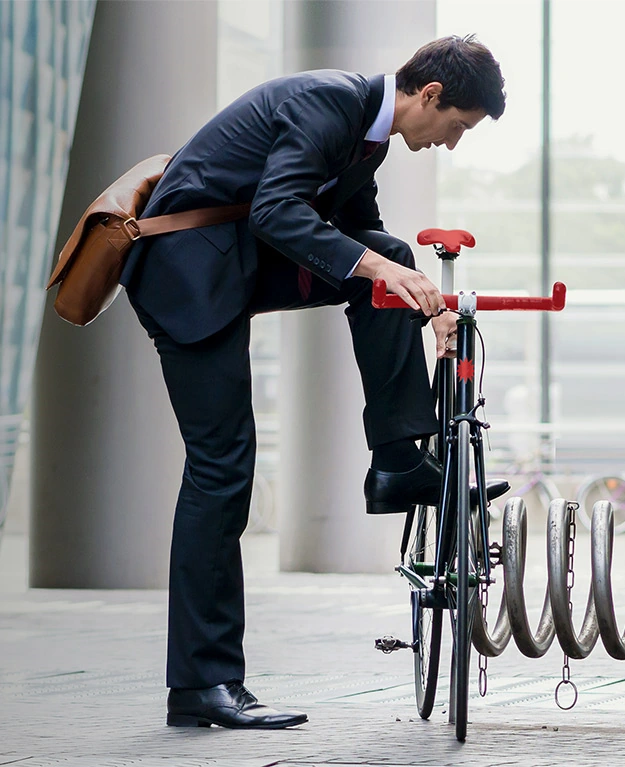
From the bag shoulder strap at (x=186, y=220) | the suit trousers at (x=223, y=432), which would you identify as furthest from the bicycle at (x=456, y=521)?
the bag shoulder strap at (x=186, y=220)

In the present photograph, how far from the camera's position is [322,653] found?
179 inches

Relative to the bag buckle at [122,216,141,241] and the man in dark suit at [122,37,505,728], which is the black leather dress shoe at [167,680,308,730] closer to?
the man in dark suit at [122,37,505,728]

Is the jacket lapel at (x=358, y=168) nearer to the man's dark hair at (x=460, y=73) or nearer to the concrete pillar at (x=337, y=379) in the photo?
the man's dark hair at (x=460, y=73)

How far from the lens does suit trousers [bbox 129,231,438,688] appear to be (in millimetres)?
3004

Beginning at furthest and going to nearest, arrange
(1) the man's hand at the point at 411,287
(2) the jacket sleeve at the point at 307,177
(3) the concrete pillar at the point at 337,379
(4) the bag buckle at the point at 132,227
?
1. (3) the concrete pillar at the point at 337,379
2. (4) the bag buckle at the point at 132,227
3. (2) the jacket sleeve at the point at 307,177
4. (1) the man's hand at the point at 411,287

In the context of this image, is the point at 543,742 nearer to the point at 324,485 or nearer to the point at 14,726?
the point at 14,726

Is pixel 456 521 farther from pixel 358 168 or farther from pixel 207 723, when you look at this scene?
pixel 358 168

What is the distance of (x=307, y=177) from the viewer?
111 inches

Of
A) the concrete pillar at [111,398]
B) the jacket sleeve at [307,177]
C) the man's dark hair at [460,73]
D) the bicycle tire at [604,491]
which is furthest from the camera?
the bicycle tire at [604,491]

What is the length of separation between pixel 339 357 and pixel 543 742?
4876 millimetres

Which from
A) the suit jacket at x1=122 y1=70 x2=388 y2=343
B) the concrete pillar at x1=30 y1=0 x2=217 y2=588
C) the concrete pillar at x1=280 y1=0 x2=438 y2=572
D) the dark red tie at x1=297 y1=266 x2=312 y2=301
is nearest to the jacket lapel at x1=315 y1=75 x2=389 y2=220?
the suit jacket at x1=122 y1=70 x2=388 y2=343

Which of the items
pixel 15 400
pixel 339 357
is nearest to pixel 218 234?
pixel 15 400

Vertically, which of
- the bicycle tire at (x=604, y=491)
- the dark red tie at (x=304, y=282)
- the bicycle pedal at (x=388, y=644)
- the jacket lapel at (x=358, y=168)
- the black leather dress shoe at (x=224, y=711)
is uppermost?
the jacket lapel at (x=358, y=168)

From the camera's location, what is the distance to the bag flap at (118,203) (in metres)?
3.00
